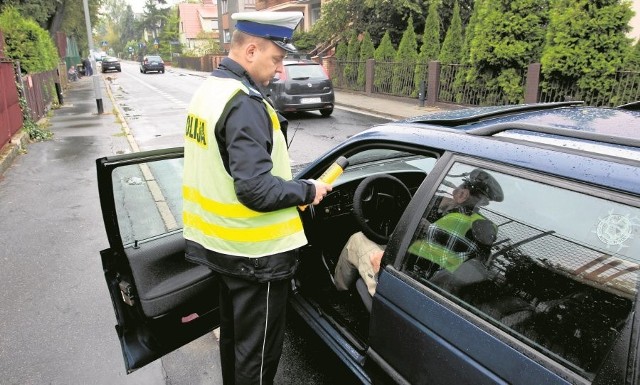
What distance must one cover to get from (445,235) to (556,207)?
0.46m

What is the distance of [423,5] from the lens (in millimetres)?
19328

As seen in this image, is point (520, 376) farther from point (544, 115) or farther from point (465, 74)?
point (465, 74)

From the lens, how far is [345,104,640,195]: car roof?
1.29m

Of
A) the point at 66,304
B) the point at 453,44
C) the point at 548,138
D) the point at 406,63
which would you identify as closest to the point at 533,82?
the point at 453,44

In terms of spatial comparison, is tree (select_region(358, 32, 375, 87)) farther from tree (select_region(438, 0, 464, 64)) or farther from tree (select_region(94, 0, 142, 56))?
tree (select_region(94, 0, 142, 56))

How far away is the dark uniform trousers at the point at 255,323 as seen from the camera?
1.92 meters

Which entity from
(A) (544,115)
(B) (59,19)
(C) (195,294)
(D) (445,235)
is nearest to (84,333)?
(C) (195,294)

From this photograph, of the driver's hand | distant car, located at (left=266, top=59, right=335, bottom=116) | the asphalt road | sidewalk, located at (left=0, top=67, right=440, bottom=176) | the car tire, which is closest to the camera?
the driver's hand

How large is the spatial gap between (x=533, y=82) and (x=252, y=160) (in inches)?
473

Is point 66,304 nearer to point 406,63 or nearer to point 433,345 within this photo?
point 433,345

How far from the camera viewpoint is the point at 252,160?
5.42ft

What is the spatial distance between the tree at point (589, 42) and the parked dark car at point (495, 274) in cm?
978

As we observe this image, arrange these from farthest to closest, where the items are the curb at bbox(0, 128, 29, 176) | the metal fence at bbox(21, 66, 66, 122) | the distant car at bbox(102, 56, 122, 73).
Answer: the distant car at bbox(102, 56, 122, 73) → the metal fence at bbox(21, 66, 66, 122) → the curb at bbox(0, 128, 29, 176)

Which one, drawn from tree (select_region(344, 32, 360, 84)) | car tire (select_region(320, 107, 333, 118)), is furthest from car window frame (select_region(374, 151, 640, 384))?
tree (select_region(344, 32, 360, 84))
